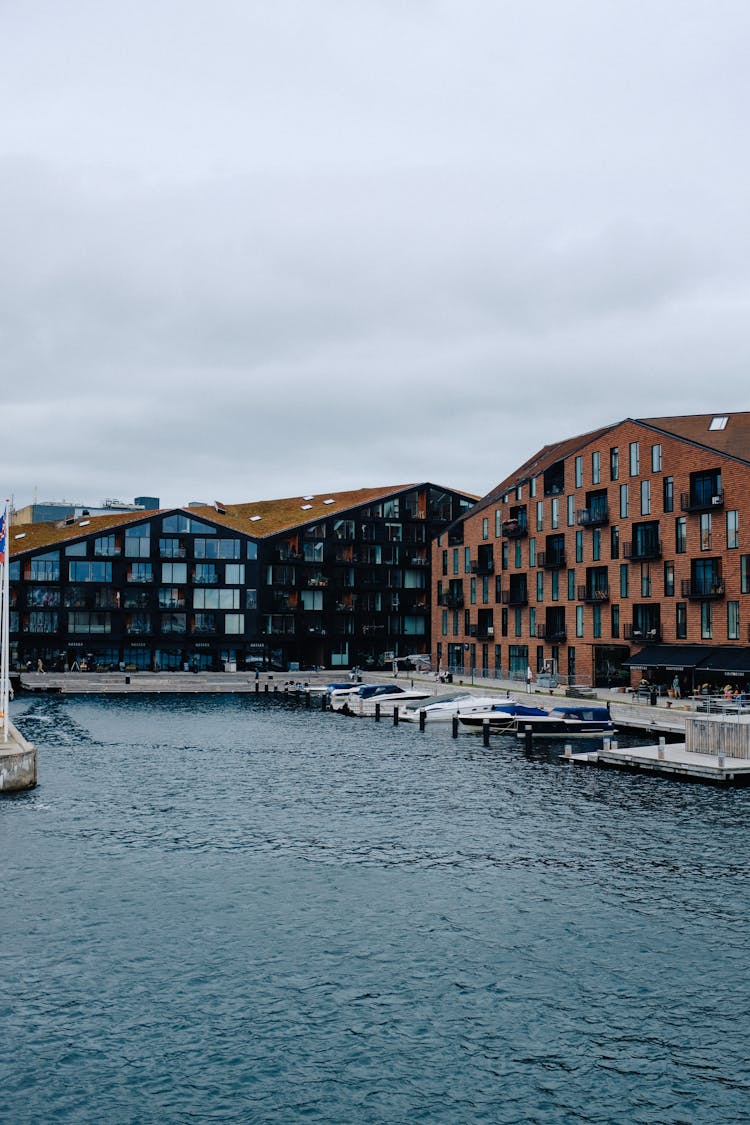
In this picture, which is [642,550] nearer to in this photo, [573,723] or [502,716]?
[502,716]

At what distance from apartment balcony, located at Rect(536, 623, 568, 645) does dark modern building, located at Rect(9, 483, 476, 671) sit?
33974 mm

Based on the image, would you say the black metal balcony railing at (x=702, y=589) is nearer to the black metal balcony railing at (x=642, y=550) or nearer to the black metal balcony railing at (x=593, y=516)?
the black metal balcony railing at (x=642, y=550)

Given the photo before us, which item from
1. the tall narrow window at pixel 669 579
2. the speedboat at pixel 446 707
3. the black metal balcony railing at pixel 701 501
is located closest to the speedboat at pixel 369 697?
the speedboat at pixel 446 707

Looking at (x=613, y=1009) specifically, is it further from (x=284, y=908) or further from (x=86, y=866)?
(x=86, y=866)

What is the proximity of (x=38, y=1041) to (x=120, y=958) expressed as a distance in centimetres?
459

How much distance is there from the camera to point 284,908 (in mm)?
30672

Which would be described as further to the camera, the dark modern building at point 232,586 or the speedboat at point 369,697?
the dark modern building at point 232,586

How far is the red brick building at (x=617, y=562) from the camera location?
3201 inches

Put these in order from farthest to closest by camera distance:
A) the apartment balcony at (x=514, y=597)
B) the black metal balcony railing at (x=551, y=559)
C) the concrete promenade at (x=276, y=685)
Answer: the apartment balcony at (x=514, y=597) < the black metal balcony railing at (x=551, y=559) < the concrete promenade at (x=276, y=685)

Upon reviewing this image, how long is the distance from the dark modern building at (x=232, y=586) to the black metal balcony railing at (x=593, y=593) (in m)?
41.9

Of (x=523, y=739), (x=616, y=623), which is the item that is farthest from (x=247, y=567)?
(x=523, y=739)

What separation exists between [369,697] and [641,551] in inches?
1058

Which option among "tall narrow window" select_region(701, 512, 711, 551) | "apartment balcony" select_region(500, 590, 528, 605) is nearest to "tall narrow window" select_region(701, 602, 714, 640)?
"tall narrow window" select_region(701, 512, 711, 551)

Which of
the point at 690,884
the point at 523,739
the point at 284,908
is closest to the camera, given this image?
the point at 284,908
